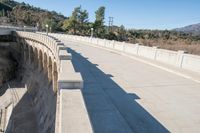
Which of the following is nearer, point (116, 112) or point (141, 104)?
point (116, 112)

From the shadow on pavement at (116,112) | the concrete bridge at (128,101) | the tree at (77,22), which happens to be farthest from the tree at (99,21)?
the shadow on pavement at (116,112)

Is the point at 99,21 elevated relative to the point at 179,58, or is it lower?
elevated

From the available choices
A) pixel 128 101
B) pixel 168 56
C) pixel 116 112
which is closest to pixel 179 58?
pixel 168 56

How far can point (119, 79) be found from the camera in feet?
39.5

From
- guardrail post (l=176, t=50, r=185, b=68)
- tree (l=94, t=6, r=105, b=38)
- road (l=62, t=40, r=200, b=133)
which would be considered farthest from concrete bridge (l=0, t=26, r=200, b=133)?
tree (l=94, t=6, r=105, b=38)

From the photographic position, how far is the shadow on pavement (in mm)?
6008

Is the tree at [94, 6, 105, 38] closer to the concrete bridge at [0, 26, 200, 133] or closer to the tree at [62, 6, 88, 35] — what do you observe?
the tree at [62, 6, 88, 35]

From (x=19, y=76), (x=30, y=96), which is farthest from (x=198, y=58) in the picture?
(x=19, y=76)

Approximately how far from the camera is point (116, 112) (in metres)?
7.00

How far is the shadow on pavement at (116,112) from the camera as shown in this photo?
6.01m

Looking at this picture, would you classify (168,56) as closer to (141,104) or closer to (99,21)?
(141,104)

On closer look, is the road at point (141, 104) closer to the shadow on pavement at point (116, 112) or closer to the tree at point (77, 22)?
the shadow on pavement at point (116, 112)

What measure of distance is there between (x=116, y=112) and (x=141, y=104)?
141 centimetres

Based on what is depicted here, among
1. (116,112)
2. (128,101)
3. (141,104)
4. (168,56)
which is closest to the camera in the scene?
(116,112)
